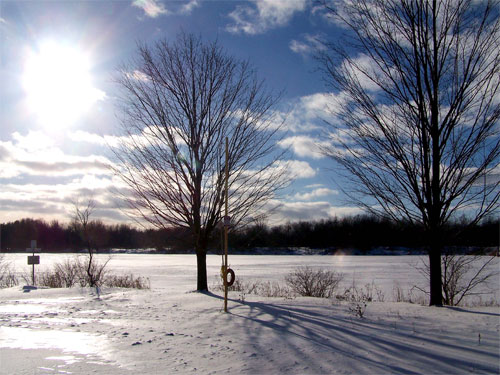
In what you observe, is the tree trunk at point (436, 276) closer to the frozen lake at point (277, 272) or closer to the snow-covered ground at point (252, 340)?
the snow-covered ground at point (252, 340)

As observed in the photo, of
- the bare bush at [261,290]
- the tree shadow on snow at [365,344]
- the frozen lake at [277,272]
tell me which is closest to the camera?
the tree shadow on snow at [365,344]

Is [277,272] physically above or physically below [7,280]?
below

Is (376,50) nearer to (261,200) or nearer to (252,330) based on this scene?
(261,200)

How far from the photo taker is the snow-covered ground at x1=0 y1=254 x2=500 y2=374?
430 cm

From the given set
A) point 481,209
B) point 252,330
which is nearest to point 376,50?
point 481,209

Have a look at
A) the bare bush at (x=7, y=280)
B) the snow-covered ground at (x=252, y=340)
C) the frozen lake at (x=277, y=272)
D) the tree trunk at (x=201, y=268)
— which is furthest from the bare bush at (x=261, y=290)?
the bare bush at (x=7, y=280)

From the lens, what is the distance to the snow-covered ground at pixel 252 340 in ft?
14.1

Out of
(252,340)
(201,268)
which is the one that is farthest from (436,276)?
(201,268)

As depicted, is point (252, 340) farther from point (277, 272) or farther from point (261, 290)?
point (277, 272)

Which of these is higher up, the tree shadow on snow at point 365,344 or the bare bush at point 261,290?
the tree shadow on snow at point 365,344

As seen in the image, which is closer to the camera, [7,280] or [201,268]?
[201,268]

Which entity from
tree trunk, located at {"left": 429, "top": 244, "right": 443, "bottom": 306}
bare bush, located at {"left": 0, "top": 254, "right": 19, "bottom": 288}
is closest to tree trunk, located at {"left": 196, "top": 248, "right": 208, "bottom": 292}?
tree trunk, located at {"left": 429, "top": 244, "right": 443, "bottom": 306}

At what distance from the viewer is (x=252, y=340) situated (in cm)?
537

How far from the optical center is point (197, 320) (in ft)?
22.4
